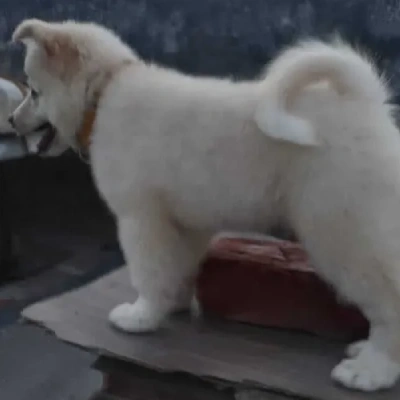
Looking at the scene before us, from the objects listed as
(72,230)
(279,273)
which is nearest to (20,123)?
(279,273)

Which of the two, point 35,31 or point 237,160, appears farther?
point 35,31

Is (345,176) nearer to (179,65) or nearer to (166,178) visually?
(166,178)

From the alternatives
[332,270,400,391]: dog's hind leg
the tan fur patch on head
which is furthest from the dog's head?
[332,270,400,391]: dog's hind leg

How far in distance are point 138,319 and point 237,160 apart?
362 millimetres

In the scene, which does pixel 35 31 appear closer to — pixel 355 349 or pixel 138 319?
pixel 138 319

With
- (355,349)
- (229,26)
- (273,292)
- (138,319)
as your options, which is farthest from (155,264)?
(229,26)

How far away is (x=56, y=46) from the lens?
157 centimetres

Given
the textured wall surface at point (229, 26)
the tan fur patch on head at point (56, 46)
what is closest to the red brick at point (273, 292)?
the tan fur patch on head at point (56, 46)

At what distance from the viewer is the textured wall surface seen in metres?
2.33

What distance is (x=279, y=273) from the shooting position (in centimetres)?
157

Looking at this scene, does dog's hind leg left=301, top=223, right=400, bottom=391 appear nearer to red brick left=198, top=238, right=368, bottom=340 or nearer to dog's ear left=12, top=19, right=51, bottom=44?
red brick left=198, top=238, right=368, bottom=340

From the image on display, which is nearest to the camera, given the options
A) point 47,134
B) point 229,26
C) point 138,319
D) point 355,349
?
point 355,349

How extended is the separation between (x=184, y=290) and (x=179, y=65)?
1.09 metres

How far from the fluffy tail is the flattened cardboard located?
38 cm
